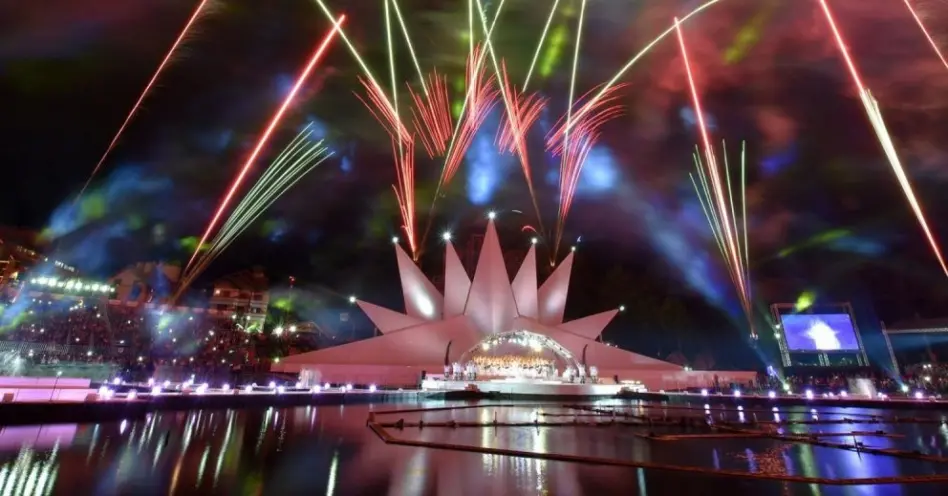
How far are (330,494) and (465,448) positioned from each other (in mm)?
3052

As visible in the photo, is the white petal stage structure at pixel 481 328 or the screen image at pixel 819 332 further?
the screen image at pixel 819 332

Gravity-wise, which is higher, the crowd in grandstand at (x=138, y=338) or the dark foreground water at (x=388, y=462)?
the crowd in grandstand at (x=138, y=338)

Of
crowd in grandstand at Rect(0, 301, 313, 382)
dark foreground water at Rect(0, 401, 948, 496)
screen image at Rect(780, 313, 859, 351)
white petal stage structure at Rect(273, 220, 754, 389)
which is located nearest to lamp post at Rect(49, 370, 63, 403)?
dark foreground water at Rect(0, 401, 948, 496)

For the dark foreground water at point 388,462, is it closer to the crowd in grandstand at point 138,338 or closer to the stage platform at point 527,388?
the stage platform at point 527,388

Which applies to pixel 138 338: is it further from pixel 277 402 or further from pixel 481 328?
pixel 481 328

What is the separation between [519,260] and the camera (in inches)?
1860

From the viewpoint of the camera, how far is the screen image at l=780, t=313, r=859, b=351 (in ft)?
122

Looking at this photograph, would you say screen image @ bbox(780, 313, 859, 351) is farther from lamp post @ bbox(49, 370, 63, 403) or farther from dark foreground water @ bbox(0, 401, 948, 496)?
lamp post @ bbox(49, 370, 63, 403)

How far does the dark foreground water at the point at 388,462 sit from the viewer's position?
15.7 feet

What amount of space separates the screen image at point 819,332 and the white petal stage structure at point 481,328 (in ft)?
35.4

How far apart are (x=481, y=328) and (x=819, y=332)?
100ft

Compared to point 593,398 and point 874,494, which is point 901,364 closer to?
point 593,398

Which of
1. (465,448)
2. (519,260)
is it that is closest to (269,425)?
(465,448)

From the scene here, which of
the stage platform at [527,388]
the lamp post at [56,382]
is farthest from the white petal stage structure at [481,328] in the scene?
the lamp post at [56,382]
